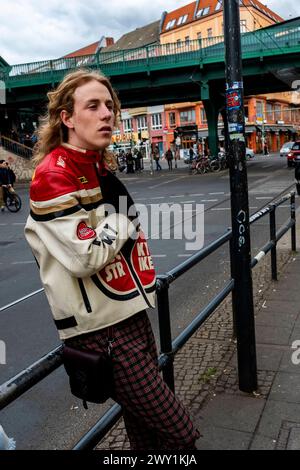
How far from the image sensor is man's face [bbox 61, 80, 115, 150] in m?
1.71

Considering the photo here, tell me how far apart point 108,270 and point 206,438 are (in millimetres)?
1549

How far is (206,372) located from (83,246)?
233 centimetres

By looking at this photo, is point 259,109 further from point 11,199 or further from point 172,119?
point 11,199

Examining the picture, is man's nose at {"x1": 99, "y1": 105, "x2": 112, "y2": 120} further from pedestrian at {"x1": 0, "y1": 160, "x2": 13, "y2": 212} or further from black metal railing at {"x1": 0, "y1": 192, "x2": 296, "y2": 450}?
pedestrian at {"x1": 0, "y1": 160, "x2": 13, "y2": 212}

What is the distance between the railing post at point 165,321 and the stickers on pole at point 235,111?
1182 mm

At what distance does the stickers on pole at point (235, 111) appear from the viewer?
290cm

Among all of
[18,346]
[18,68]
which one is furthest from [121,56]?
[18,346]

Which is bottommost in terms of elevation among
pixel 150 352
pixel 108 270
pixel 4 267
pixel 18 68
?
pixel 4 267

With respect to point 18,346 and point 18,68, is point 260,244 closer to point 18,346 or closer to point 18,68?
point 18,346

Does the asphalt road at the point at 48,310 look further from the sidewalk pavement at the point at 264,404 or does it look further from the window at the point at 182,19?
the window at the point at 182,19

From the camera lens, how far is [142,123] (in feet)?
258

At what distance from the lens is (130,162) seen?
38125mm

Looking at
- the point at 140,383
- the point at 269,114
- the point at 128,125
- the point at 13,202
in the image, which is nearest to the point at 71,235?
the point at 140,383

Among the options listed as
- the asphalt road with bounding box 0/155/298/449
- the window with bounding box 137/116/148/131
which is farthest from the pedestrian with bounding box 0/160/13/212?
the window with bounding box 137/116/148/131
